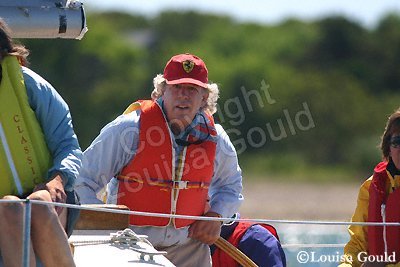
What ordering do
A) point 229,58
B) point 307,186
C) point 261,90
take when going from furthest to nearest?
point 229,58 → point 261,90 → point 307,186

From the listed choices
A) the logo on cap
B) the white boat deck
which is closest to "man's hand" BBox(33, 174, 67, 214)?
the white boat deck

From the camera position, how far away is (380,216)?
22.4 ft

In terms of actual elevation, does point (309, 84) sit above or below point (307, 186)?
above

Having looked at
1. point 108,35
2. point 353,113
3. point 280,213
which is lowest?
point 280,213

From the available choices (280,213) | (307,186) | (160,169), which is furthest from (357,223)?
(307,186)

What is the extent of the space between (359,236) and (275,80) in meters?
30.3

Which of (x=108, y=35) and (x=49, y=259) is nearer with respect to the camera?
(x=49, y=259)

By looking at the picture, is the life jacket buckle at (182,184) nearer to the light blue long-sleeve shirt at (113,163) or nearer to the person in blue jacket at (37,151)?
the light blue long-sleeve shirt at (113,163)

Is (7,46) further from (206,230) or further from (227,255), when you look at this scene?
(227,255)

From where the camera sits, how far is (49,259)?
5258mm

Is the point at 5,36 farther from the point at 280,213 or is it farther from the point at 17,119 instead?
the point at 280,213

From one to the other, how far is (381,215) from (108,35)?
3646cm

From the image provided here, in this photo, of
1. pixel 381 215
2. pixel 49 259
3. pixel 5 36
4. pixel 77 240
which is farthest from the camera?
pixel 381 215

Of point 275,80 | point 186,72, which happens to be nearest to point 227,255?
point 186,72
